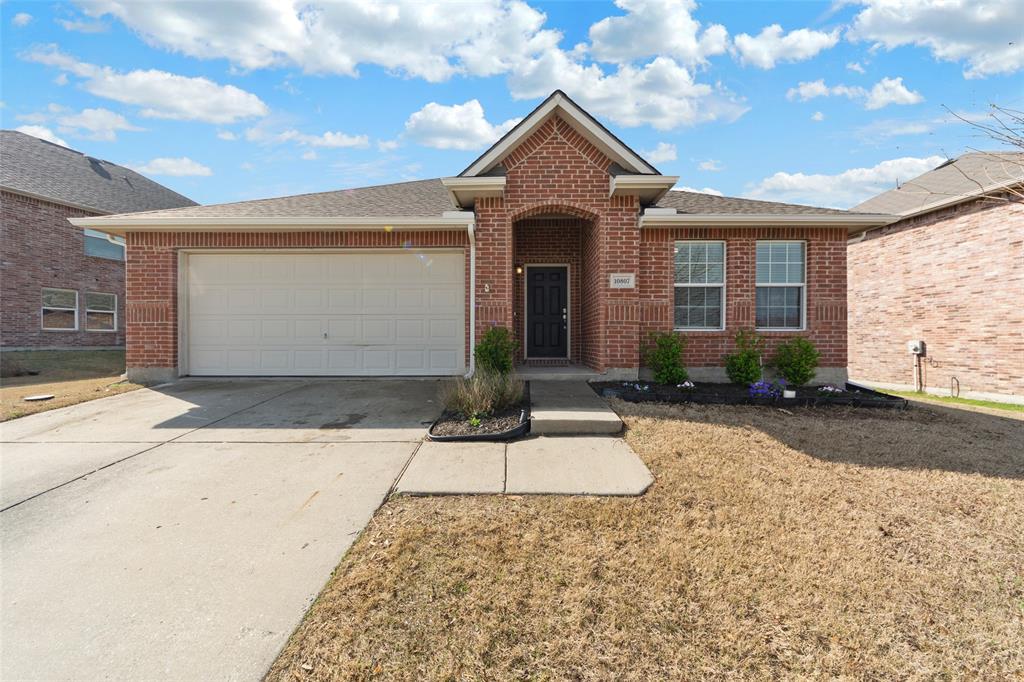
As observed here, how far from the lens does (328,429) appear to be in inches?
220

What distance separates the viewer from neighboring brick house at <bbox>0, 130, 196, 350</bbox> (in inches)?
585

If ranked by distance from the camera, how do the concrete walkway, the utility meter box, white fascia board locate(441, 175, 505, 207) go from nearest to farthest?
the concrete walkway, white fascia board locate(441, 175, 505, 207), the utility meter box

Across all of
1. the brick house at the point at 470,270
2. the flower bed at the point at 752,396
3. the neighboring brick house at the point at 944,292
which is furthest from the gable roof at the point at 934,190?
the flower bed at the point at 752,396

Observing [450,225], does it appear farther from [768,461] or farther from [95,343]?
[95,343]

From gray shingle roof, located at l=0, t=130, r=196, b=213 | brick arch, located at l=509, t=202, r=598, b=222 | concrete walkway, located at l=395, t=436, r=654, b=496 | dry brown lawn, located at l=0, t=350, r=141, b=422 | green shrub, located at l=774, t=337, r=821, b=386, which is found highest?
gray shingle roof, located at l=0, t=130, r=196, b=213

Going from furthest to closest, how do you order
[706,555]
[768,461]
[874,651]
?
[768,461] < [706,555] < [874,651]

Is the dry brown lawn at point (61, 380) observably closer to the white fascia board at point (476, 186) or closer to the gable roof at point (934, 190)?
the white fascia board at point (476, 186)

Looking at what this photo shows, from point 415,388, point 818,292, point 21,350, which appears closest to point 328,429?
point 415,388

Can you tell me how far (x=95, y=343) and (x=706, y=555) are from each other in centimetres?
2288

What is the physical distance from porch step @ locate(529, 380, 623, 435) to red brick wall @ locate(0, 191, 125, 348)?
19301 mm

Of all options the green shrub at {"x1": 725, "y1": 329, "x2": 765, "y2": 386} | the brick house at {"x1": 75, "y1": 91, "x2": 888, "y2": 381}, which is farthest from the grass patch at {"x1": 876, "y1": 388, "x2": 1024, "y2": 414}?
the green shrub at {"x1": 725, "y1": 329, "x2": 765, "y2": 386}

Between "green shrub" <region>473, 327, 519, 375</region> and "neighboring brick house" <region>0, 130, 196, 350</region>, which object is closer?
"green shrub" <region>473, 327, 519, 375</region>

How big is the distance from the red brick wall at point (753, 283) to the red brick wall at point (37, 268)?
20.9 m

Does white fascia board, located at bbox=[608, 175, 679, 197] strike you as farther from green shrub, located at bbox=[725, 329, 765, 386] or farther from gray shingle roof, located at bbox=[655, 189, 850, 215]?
green shrub, located at bbox=[725, 329, 765, 386]
